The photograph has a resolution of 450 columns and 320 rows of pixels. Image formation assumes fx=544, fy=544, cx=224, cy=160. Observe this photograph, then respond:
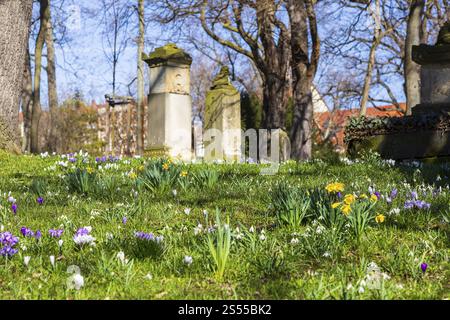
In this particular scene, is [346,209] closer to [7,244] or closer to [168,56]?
[7,244]

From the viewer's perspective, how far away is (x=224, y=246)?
296cm

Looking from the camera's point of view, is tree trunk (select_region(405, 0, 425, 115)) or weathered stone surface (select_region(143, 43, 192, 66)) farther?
tree trunk (select_region(405, 0, 425, 115))

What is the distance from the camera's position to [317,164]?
334 inches

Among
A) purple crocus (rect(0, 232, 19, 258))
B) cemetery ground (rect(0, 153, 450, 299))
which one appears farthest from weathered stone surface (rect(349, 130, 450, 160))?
purple crocus (rect(0, 232, 19, 258))

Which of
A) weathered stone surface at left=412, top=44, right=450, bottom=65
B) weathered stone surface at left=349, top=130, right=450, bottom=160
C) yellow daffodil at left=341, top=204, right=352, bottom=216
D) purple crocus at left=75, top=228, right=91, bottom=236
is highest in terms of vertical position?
weathered stone surface at left=412, top=44, right=450, bottom=65

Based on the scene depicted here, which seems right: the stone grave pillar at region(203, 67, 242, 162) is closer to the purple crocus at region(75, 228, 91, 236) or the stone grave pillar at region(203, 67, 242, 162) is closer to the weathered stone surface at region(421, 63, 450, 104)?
the weathered stone surface at region(421, 63, 450, 104)

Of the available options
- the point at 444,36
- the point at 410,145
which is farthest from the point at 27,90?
the point at 410,145

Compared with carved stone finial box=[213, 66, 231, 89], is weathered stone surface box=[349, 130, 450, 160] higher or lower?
lower

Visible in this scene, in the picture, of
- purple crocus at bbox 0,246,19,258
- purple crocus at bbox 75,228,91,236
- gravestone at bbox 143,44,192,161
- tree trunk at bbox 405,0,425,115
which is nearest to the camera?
purple crocus at bbox 0,246,19,258

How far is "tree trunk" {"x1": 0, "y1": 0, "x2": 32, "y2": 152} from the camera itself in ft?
33.3

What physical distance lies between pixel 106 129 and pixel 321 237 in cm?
2539

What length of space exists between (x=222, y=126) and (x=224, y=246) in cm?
1059

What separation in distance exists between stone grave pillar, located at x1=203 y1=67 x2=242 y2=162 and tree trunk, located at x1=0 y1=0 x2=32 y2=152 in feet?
15.8

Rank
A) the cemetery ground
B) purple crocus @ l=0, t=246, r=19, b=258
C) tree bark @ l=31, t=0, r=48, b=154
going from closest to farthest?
the cemetery ground → purple crocus @ l=0, t=246, r=19, b=258 → tree bark @ l=31, t=0, r=48, b=154
